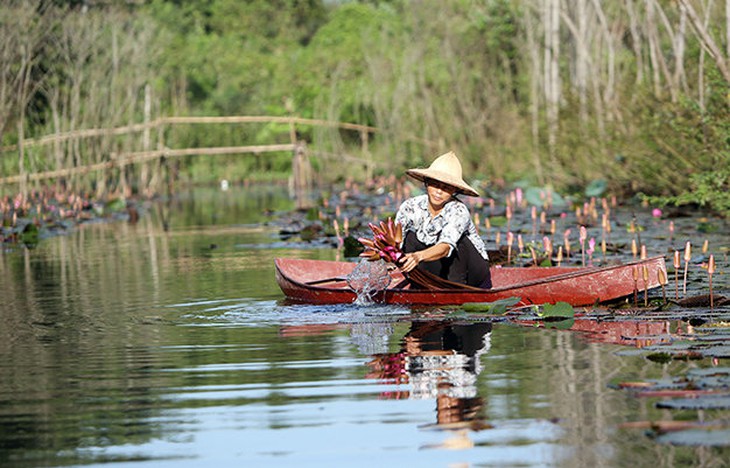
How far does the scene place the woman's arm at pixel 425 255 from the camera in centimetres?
888

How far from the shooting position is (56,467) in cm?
486

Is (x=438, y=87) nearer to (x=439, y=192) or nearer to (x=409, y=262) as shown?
(x=439, y=192)

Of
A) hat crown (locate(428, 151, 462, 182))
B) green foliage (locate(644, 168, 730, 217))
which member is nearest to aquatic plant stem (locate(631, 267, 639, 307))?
hat crown (locate(428, 151, 462, 182))

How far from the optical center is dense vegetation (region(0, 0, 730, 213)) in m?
16.0

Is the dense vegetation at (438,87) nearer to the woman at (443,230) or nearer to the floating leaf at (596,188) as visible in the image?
the floating leaf at (596,188)

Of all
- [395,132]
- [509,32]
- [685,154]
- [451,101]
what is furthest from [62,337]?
[509,32]

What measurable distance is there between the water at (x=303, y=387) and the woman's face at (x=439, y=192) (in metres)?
0.74

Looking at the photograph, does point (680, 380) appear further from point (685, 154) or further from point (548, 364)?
point (685, 154)

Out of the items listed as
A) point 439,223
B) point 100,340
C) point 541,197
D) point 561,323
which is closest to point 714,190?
point 541,197

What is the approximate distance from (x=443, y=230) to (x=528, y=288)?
700 millimetres

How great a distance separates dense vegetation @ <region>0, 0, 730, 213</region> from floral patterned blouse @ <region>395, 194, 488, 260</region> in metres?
2.67

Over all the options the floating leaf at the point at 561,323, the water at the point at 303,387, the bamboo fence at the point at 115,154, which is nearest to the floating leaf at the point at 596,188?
the water at the point at 303,387

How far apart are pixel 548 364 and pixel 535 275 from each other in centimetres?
313

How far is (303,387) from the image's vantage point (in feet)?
20.8
